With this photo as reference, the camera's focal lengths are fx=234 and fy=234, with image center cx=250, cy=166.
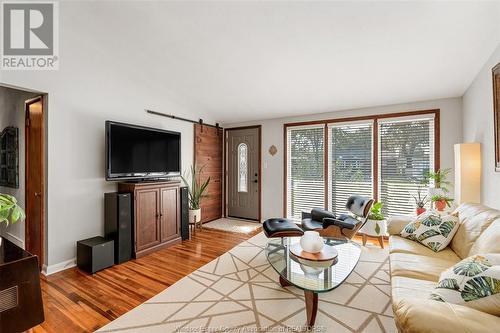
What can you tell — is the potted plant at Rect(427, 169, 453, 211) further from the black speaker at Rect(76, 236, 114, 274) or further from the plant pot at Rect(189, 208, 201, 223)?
the black speaker at Rect(76, 236, 114, 274)

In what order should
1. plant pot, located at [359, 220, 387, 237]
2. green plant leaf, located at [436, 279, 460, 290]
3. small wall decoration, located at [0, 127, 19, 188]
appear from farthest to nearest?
plant pot, located at [359, 220, 387, 237] → small wall decoration, located at [0, 127, 19, 188] → green plant leaf, located at [436, 279, 460, 290]

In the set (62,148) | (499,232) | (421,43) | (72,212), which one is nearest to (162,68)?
(62,148)

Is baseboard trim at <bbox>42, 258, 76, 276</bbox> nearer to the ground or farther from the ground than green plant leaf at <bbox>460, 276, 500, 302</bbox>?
nearer to the ground

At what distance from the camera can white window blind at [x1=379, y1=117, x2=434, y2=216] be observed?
378 cm

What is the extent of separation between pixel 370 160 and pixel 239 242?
8.85 feet

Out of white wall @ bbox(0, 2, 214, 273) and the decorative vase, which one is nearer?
the decorative vase

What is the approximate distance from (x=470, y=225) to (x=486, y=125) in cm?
127

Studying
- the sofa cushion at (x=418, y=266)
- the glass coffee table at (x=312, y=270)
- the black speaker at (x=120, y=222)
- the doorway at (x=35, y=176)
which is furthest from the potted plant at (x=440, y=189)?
the doorway at (x=35, y=176)

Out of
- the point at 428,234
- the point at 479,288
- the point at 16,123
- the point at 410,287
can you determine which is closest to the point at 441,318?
the point at 479,288

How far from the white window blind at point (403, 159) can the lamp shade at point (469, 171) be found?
960mm

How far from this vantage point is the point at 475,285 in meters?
1.21

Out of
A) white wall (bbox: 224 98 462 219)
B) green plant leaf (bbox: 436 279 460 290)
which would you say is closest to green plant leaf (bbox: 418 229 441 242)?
green plant leaf (bbox: 436 279 460 290)

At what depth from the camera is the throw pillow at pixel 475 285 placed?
1146mm

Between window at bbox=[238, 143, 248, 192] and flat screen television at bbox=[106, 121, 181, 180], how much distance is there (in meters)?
1.73
